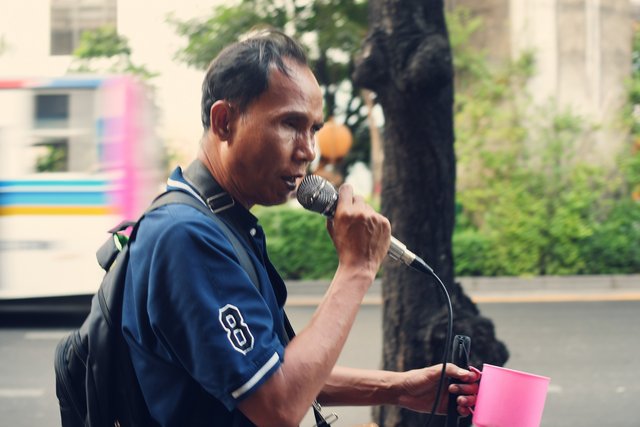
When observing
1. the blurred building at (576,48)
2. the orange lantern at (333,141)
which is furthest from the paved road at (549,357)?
the orange lantern at (333,141)

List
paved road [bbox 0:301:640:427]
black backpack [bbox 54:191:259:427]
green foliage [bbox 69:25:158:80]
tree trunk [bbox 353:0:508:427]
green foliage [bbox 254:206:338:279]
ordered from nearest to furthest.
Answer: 1. black backpack [bbox 54:191:259:427]
2. tree trunk [bbox 353:0:508:427]
3. paved road [bbox 0:301:640:427]
4. green foliage [bbox 254:206:338:279]
5. green foliage [bbox 69:25:158:80]

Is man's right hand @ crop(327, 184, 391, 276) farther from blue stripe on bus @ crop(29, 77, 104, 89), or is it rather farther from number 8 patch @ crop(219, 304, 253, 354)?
blue stripe on bus @ crop(29, 77, 104, 89)

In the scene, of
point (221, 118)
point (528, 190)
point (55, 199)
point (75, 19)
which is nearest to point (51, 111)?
point (55, 199)

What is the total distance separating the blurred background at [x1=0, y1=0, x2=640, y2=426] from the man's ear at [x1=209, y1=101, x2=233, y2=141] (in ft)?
23.4

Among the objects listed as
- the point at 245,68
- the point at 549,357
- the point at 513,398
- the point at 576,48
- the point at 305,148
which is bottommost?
the point at 549,357

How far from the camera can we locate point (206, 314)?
1475 mm

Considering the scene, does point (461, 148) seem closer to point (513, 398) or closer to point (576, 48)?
point (576, 48)

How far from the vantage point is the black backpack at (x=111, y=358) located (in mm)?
1583

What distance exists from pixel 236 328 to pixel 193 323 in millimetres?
72

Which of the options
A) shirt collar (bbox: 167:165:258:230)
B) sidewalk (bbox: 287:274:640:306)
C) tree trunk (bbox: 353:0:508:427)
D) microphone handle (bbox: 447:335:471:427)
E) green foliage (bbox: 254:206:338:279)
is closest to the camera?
shirt collar (bbox: 167:165:258:230)

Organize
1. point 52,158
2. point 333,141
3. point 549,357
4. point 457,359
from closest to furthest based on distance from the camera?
point 457,359
point 549,357
point 52,158
point 333,141

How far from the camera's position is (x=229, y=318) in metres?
1.49

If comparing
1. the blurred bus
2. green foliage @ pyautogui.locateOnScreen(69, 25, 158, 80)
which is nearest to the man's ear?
the blurred bus

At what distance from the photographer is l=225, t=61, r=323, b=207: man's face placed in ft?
5.59
